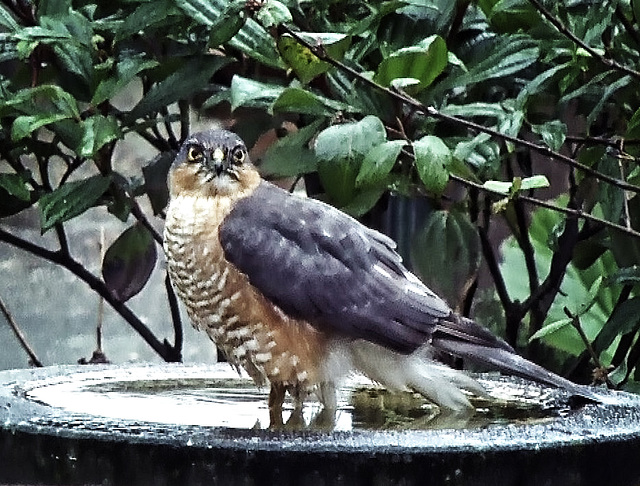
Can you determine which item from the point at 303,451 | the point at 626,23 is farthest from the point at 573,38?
the point at 303,451

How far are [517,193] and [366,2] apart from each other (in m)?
0.52

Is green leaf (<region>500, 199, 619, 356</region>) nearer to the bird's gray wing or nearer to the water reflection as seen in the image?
the water reflection

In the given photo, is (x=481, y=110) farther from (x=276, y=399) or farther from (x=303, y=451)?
(x=303, y=451)

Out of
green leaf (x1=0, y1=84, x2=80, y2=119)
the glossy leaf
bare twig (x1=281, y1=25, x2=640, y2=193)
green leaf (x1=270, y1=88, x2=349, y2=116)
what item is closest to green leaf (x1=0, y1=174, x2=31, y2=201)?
the glossy leaf

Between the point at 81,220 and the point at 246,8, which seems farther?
the point at 81,220

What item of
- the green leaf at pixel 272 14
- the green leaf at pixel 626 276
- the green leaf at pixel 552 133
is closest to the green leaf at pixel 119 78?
the green leaf at pixel 272 14

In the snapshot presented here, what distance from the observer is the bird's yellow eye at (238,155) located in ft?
5.12

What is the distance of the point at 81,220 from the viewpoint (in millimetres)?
2584

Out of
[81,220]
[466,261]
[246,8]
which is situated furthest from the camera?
[81,220]

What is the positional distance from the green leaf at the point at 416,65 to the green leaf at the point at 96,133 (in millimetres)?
417

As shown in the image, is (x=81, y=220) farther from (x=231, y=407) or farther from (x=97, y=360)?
(x=231, y=407)

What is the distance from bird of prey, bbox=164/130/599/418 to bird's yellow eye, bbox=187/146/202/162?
10 cm

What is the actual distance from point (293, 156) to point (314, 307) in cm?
34

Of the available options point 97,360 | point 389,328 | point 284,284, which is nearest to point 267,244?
point 284,284
